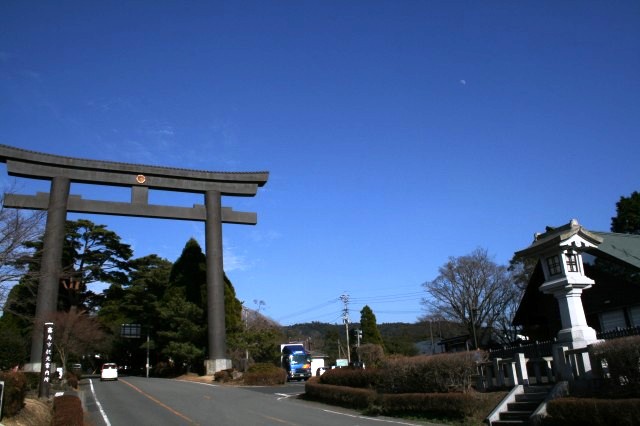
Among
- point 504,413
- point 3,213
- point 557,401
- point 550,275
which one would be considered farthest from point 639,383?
point 3,213

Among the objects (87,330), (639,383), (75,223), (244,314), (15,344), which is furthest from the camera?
(244,314)

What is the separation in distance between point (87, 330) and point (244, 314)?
33701 mm

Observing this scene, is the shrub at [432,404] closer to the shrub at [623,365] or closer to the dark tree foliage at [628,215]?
the shrub at [623,365]

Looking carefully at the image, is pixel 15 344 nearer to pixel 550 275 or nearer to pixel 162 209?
pixel 162 209

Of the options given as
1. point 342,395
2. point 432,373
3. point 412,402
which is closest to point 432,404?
point 412,402

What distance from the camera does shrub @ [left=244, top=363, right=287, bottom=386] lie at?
3422 centimetres

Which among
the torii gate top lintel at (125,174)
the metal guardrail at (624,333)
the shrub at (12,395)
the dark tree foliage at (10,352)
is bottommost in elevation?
the shrub at (12,395)

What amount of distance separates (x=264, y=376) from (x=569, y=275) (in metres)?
24.1

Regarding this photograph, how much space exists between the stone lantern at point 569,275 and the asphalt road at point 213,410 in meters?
5.55

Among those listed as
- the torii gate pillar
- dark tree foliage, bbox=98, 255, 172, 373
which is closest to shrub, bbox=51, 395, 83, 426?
the torii gate pillar

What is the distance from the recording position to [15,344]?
3303cm

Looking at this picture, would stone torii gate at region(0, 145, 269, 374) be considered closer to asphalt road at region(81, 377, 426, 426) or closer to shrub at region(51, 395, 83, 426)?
asphalt road at region(81, 377, 426, 426)

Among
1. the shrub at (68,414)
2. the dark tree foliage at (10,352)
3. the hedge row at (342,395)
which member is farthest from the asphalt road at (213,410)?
the dark tree foliage at (10,352)

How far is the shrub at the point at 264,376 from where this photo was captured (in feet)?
112
